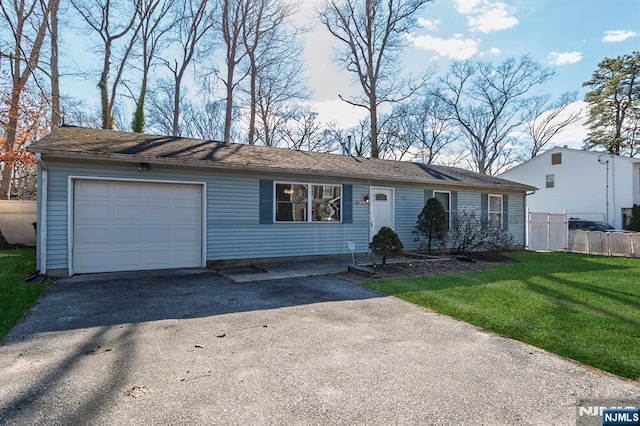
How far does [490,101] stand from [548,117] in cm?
597

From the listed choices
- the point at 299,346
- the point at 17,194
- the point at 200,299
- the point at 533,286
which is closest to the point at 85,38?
the point at 17,194

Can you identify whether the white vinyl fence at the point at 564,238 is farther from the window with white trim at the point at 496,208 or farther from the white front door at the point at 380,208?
the white front door at the point at 380,208

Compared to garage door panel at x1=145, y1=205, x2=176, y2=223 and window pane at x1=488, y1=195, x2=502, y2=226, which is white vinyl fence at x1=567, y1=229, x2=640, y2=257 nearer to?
window pane at x1=488, y1=195, x2=502, y2=226

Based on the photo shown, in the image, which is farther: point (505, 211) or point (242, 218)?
point (505, 211)

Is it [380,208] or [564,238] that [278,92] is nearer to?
[380,208]

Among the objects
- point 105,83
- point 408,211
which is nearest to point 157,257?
point 408,211

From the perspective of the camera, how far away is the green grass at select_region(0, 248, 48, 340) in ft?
14.4

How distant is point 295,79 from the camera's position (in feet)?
69.5

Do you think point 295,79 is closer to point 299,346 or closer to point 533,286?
point 533,286

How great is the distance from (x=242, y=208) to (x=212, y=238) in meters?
1.06

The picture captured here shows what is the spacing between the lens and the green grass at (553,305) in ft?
11.8

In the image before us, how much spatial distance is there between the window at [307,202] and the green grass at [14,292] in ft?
17.4

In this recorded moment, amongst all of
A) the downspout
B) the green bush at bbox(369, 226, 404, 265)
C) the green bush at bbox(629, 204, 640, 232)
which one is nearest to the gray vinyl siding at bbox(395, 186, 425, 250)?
the green bush at bbox(369, 226, 404, 265)

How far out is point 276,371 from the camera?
3.03 m
